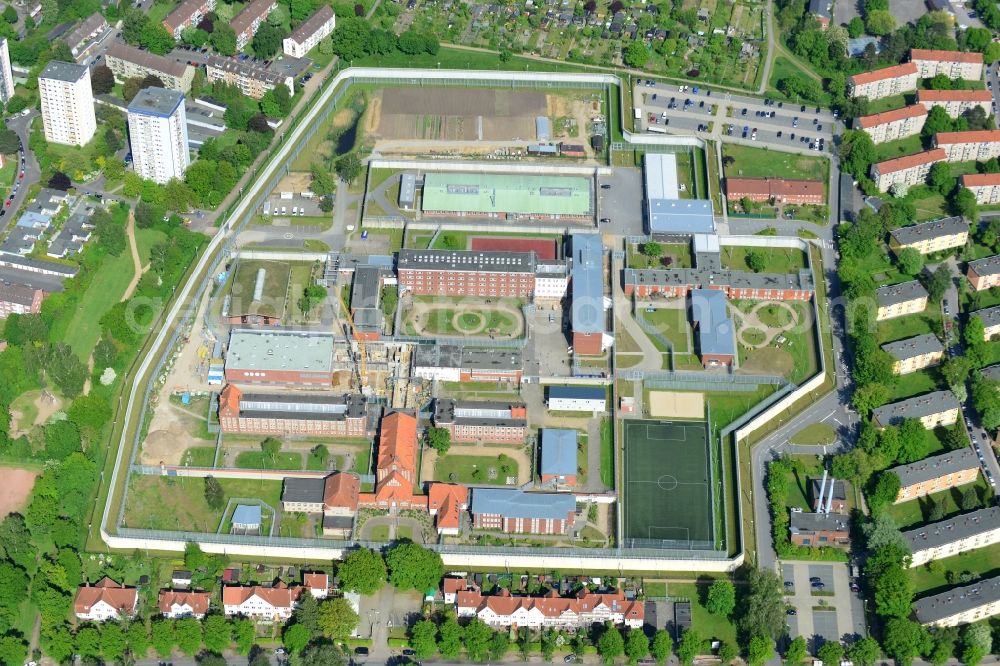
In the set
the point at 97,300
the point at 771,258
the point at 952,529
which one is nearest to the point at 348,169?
the point at 97,300

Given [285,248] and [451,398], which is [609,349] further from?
[285,248]

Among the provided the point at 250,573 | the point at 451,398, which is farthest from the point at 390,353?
the point at 250,573

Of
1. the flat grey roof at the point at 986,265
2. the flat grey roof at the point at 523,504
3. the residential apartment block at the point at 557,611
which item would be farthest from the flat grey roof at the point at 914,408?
the residential apartment block at the point at 557,611

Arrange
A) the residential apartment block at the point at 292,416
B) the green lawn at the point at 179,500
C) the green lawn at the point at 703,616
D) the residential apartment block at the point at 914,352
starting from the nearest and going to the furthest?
the green lawn at the point at 703,616 → the green lawn at the point at 179,500 → the residential apartment block at the point at 292,416 → the residential apartment block at the point at 914,352

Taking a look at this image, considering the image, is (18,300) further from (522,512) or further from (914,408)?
(914,408)

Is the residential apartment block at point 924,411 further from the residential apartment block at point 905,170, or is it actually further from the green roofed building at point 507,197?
the green roofed building at point 507,197

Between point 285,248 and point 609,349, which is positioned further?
point 285,248

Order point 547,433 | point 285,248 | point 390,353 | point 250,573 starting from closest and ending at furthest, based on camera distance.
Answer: point 250,573, point 547,433, point 390,353, point 285,248
